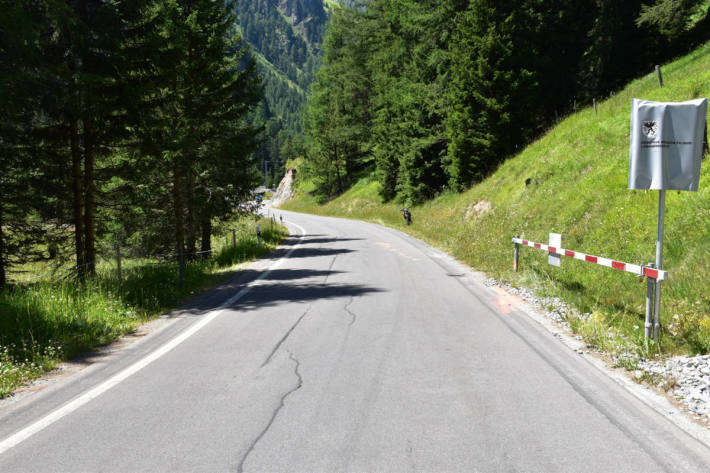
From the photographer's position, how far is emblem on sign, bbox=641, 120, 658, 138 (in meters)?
6.06

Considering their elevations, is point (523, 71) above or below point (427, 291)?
above

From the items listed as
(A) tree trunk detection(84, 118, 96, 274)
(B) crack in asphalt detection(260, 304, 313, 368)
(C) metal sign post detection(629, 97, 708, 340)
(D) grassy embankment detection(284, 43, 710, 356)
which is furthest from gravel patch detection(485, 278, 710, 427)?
(A) tree trunk detection(84, 118, 96, 274)

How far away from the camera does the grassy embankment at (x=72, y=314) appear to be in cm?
614

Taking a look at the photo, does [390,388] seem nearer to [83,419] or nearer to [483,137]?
[83,419]

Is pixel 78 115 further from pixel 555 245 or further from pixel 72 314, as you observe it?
pixel 555 245

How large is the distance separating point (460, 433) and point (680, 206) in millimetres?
8865

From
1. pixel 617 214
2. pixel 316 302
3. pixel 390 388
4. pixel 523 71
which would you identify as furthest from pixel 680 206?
pixel 523 71

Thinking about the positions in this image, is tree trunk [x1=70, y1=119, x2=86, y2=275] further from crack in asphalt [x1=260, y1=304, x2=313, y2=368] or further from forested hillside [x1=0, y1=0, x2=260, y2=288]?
crack in asphalt [x1=260, y1=304, x2=313, y2=368]

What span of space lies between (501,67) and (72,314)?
24.0 metres

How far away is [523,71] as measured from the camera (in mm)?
24859

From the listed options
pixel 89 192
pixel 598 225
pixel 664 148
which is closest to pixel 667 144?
pixel 664 148

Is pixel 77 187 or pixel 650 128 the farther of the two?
pixel 77 187

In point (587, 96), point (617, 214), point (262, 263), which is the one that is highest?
point (587, 96)

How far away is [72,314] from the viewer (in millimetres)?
7734
